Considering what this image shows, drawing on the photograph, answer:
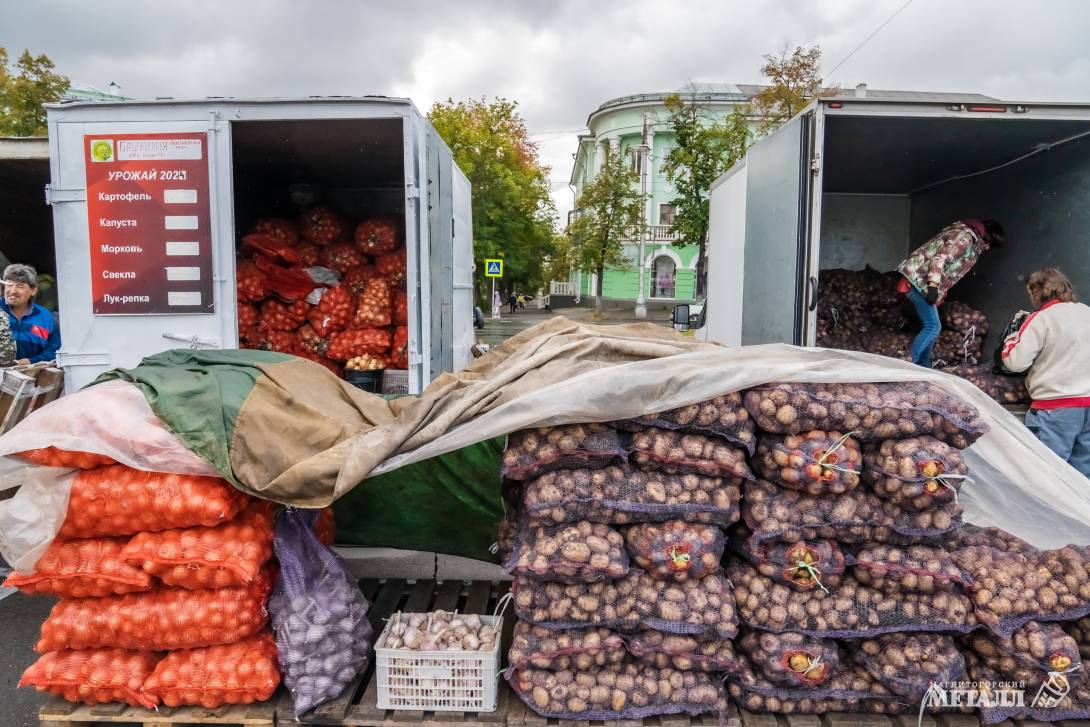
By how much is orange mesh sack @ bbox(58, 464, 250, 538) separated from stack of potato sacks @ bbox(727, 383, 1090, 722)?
240cm

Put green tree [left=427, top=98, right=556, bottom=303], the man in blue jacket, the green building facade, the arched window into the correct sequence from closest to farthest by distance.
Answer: the man in blue jacket, green tree [left=427, top=98, right=556, bottom=303], the green building facade, the arched window

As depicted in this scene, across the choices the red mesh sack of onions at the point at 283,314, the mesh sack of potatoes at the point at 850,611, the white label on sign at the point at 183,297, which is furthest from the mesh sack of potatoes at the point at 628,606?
the red mesh sack of onions at the point at 283,314

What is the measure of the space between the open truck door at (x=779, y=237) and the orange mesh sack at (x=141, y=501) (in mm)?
4179

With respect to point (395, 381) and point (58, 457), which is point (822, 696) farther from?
point (395, 381)

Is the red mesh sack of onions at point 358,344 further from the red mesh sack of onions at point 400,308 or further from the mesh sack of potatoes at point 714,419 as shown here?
the mesh sack of potatoes at point 714,419

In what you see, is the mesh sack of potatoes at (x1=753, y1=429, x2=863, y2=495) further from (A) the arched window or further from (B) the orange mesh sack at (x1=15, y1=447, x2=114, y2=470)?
(A) the arched window

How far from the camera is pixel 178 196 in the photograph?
4.93 metres

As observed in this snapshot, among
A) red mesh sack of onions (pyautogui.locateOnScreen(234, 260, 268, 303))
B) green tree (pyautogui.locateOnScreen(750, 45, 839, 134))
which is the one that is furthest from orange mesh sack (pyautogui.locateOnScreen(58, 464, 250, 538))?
green tree (pyautogui.locateOnScreen(750, 45, 839, 134))

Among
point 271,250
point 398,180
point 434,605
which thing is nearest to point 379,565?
point 434,605

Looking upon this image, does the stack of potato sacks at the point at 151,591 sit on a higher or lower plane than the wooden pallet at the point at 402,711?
higher

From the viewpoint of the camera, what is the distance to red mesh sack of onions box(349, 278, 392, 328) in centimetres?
667

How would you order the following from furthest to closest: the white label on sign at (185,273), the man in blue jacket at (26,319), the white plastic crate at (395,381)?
1. the white plastic crate at (395,381)
2. the man in blue jacket at (26,319)
3. the white label on sign at (185,273)

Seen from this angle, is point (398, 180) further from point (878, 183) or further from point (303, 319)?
point (878, 183)

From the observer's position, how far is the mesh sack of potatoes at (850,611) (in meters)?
2.94
